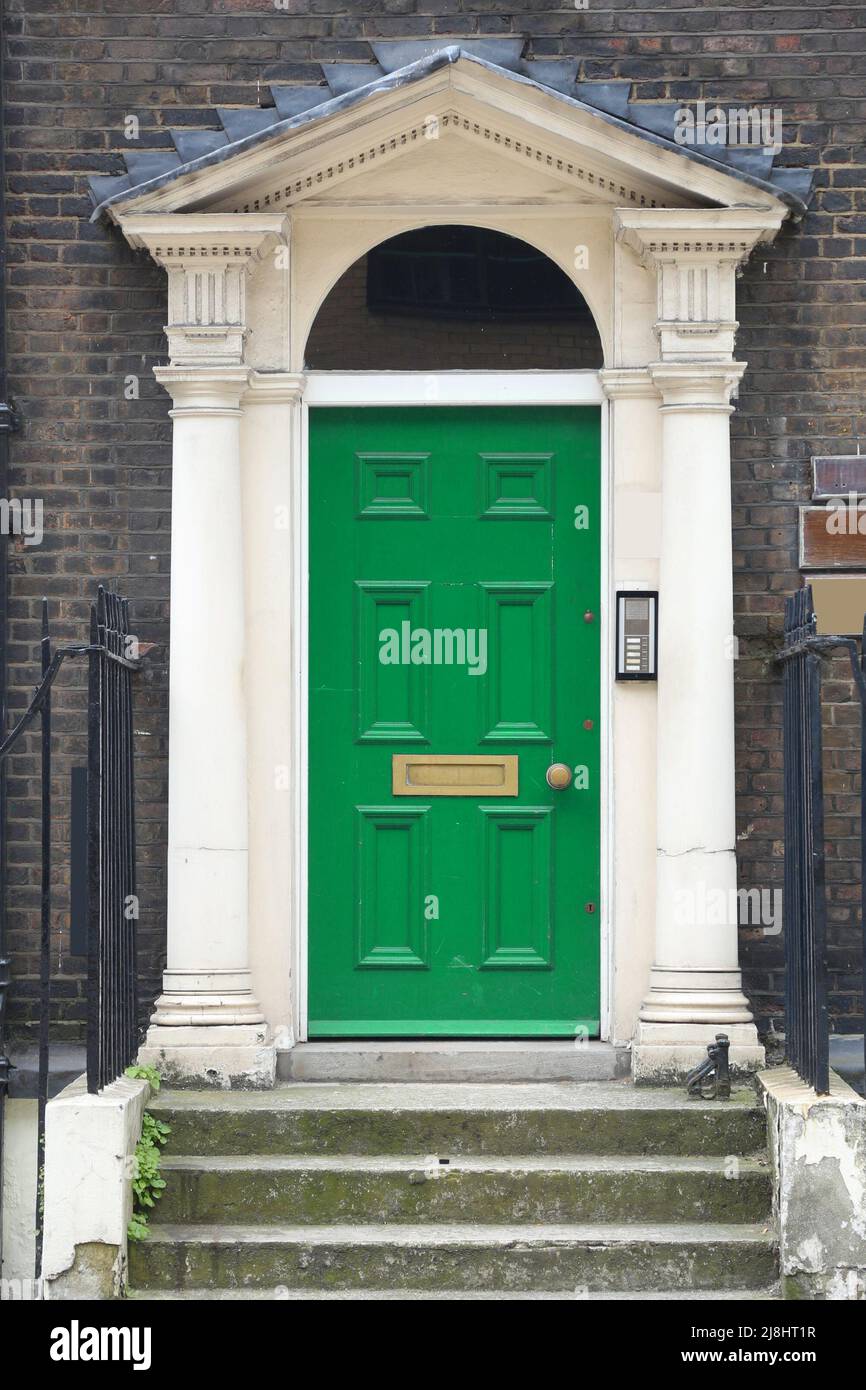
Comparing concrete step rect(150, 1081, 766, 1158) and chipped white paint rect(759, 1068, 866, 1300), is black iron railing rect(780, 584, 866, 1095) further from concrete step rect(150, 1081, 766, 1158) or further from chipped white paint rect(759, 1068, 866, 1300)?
concrete step rect(150, 1081, 766, 1158)

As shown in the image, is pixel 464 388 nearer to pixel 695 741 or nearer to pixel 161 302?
pixel 161 302

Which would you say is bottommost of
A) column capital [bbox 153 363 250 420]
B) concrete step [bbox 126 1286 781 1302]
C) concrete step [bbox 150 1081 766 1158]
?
concrete step [bbox 126 1286 781 1302]

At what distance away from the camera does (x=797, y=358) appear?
6320 mm

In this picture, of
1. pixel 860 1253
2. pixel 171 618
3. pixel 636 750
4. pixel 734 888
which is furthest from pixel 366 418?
pixel 860 1253

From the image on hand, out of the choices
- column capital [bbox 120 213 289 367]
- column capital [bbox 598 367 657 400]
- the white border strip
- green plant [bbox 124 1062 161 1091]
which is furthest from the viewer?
the white border strip

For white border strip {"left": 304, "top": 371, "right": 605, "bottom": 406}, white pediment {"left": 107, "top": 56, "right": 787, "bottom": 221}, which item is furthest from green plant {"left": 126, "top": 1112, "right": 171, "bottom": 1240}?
white pediment {"left": 107, "top": 56, "right": 787, "bottom": 221}

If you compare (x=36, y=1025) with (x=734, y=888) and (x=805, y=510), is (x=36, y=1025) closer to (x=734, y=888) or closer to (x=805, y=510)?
(x=734, y=888)

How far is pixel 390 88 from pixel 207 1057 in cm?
334

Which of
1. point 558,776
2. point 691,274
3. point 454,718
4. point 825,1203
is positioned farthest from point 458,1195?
point 691,274

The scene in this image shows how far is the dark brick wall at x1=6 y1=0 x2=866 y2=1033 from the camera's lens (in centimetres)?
631

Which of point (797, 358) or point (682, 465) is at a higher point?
point (797, 358)

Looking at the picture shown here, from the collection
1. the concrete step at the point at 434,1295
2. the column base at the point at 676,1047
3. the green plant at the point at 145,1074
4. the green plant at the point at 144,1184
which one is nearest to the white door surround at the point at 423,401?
the column base at the point at 676,1047

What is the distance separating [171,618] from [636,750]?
5.58ft

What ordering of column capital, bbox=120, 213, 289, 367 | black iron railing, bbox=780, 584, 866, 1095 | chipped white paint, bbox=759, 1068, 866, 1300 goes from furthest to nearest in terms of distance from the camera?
column capital, bbox=120, 213, 289, 367, black iron railing, bbox=780, 584, 866, 1095, chipped white paint, bbox=759, 1068, 866, 1300
